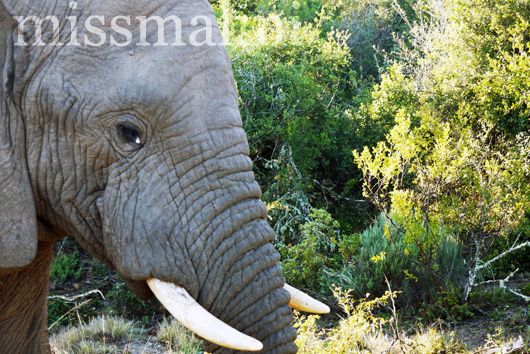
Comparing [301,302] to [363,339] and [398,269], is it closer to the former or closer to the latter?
[363,339]

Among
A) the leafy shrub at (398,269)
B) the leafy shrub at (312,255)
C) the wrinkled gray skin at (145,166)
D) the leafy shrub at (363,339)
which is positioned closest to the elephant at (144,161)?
the wrinkled gray skin at (145,166)

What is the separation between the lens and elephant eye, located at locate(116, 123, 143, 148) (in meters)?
3.41

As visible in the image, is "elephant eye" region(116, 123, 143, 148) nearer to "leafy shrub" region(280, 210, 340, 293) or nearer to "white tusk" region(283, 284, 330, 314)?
"white tusk" region(283, 284, 330, 314)

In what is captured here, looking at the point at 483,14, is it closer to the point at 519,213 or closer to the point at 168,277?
the point at 519,213

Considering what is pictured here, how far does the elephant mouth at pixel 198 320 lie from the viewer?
3.11 metres

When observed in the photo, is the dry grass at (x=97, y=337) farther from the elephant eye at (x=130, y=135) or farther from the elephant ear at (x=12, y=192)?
the elephant eye at (x=130, y=135)

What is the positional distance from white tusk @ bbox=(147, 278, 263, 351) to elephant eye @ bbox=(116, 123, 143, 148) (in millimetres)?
499

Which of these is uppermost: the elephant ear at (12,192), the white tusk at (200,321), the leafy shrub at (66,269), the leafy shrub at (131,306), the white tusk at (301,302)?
the elephant ear at (12,192)

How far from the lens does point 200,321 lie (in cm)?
316

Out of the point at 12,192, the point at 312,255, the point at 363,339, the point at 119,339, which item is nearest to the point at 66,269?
the point at 119,339

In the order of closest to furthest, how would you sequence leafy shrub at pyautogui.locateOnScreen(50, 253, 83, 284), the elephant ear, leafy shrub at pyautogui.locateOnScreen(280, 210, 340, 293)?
1. the elephant ear
2. leafy shrub at pyautogui.locateOnScreen(280, 210, 340, 293)
3. leafy shrub at pyautogui.locateOnScreen(50, 253, 83, 284)

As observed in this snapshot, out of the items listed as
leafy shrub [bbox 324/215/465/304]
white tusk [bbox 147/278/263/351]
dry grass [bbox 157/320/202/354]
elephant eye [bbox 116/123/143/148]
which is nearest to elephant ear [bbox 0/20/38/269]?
elephant eye [bbox 116/123/143/148]

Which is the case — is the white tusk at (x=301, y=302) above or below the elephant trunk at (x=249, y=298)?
below

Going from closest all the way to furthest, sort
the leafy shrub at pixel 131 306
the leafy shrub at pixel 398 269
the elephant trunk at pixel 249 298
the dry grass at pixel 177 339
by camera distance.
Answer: the elephant trunk at pixel 249 298 < the dry grass at pixel 177 339 < the leafy shrub at pixel 398 269 < the leafy shrub at pixel 131 306
